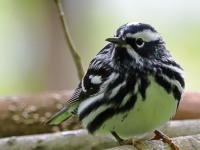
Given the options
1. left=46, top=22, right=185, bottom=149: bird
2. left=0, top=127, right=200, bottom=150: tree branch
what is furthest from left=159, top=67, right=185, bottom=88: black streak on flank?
left=0, top=127, right=200, bottom=150: tree branch

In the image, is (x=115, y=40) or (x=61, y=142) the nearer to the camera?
(x=115, y=40)

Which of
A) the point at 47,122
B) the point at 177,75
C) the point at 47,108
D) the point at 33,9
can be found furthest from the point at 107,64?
the point at 33,9

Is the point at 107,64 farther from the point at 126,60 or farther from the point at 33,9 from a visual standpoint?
the point at 33,9

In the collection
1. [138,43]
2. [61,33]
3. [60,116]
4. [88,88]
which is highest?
[138,43]

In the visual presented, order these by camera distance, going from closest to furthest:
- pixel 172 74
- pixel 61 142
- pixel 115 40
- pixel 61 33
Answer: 1. pixel 115 40
2. pixel 172 74
3. pixel 61 142
4. pixel 61 33

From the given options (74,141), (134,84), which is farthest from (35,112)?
(134,84)

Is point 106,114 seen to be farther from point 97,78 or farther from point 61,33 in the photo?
point 61,33

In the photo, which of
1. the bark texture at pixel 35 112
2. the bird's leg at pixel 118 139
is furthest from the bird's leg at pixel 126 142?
the bark texture at pixel 35 112
